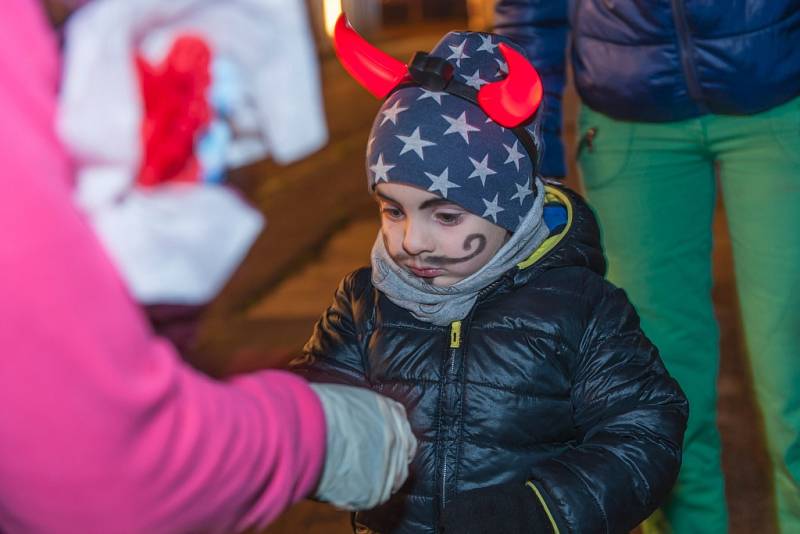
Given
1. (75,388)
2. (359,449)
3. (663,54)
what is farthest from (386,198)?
(75,388)

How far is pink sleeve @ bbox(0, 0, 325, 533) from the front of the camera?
3.79 feet

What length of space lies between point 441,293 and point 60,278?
1.27 m

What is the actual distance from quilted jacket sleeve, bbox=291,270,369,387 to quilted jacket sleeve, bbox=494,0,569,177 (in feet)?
2.18

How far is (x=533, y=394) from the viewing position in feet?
A: 7.59

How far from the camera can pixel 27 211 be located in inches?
45.2

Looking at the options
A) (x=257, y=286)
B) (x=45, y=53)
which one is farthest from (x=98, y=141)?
(x=257, y=286)

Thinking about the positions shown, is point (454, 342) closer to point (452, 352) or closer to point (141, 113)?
point (452, 352)

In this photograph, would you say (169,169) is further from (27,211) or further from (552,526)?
(552,526)

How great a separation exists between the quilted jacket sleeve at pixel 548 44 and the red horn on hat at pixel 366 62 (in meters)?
0.55

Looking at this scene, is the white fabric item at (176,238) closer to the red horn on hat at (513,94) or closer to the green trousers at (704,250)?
the red horn on hat at (513,94)

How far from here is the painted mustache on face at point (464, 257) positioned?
2326mm

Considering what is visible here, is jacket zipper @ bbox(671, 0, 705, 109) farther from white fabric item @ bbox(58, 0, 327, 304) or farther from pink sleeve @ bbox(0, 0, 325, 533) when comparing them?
pink sleeve @ bbox(0, 0, 325, 533)

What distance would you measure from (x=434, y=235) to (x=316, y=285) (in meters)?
4.33

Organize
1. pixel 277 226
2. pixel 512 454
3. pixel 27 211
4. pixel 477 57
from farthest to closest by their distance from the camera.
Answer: pixel 277 226 < pixel 477 57 < pixel 512 454 < pixel 27 211
